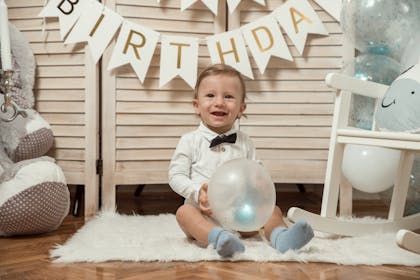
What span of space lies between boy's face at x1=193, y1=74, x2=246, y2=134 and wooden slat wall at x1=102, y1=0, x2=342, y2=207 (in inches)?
12.8

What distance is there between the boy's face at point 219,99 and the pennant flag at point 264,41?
33 cm

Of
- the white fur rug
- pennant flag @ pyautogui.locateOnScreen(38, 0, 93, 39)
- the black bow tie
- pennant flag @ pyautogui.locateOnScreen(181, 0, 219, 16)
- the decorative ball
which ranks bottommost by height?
the white fur rug

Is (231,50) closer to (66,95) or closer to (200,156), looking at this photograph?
(200,156)

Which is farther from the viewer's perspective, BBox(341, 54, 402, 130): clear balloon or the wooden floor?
BBox(341, 54, 402, 130): clear balloon

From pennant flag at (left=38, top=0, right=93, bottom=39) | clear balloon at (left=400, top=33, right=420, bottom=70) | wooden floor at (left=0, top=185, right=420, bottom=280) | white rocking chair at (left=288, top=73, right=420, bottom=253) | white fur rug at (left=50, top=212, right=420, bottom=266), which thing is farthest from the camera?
pennant flag at (left=38, top=0, right=93, bottom=39)

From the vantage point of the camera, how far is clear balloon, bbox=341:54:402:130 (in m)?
1.55

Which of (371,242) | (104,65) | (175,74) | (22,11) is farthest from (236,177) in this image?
(22,11)

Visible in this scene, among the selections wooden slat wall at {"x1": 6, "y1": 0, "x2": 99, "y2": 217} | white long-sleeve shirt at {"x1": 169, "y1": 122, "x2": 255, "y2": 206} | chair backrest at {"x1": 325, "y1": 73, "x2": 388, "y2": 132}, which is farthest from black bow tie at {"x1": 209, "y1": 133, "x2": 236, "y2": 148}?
wooden slat wall at {"x1": 6, "y1": 0, "x2": 99, "y2": 217}

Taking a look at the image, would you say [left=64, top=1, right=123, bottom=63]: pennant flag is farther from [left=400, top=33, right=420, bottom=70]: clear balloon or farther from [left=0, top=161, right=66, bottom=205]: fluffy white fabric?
[left=400, top=33, right=420, bottom=70]: clear balloon

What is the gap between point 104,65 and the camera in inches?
65.2

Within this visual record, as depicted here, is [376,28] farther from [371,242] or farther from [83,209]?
[83,209]

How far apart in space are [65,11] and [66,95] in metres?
0.28

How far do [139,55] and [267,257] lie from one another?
2.79ft

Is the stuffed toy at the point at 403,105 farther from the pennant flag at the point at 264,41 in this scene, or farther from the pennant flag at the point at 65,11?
the pennant flag at the point at 65,11
